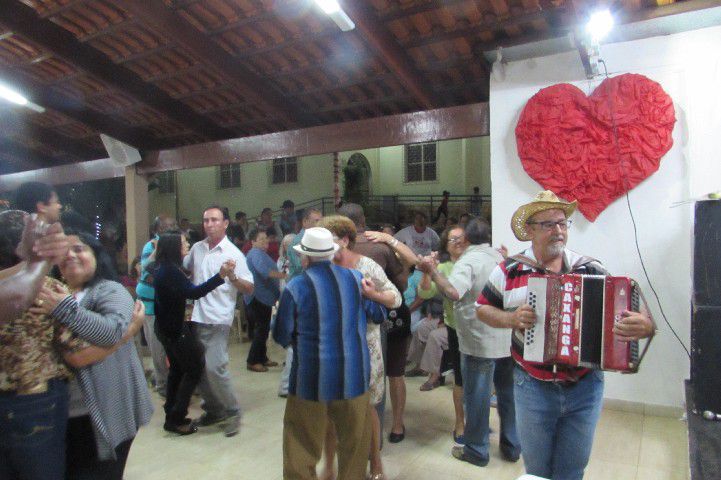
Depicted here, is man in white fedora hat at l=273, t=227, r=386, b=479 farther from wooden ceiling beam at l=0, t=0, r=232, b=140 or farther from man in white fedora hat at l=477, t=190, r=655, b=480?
wooden ceiling beam at l=0, t=0, r=232, b=140

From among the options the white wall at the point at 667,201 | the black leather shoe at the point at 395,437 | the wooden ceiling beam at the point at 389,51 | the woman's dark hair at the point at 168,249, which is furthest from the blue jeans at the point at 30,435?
the white wall at the point at 667,201

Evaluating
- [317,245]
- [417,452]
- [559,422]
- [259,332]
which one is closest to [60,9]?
[259,332]

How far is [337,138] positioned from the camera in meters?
6.00

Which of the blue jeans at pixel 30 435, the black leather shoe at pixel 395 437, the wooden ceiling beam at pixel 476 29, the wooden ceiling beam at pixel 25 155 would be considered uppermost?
the wooden ceiling beam at pixel 476 29

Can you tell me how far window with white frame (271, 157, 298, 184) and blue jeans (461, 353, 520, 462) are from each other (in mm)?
14222

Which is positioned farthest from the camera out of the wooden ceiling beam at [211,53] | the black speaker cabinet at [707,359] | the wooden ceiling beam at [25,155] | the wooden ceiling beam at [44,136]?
the wooden ceiling beam at [25,155]

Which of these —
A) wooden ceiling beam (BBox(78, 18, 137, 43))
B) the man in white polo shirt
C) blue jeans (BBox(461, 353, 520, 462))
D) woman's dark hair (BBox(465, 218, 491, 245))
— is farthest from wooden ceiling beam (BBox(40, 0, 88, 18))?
blue jeans (BBox(461, 353, 520, 462))

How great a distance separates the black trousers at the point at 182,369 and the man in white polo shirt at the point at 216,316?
92 mm

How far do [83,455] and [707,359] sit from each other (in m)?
3.69

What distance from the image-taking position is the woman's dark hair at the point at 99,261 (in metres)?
2.21

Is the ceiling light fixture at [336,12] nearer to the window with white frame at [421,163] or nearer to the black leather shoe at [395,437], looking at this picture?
the black leather shoe at [395,437]

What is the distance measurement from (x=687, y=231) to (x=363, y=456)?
3371 millimetres

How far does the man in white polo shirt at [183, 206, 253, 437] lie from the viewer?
390 cm

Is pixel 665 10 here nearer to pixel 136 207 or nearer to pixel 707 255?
pixel 707 255
